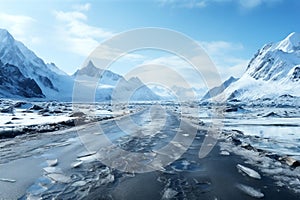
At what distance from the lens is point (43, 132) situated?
87.0 feet

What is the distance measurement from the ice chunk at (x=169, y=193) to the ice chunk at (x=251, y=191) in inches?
89.6

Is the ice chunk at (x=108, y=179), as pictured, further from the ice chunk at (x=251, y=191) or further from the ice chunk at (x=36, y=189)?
the ice chunk at (x=251, y=191)

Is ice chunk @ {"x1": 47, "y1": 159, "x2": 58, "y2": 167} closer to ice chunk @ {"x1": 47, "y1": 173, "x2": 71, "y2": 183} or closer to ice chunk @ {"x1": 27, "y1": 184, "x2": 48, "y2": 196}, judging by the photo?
ice chunk @ {"x1": 47, "y1": 173, "x2": 71, "y2": 183}

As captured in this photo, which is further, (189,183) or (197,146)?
(197,146)

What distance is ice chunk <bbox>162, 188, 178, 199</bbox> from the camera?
9.52m

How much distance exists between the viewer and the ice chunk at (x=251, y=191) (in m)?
9.90

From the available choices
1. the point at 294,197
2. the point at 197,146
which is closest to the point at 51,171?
the point at 294,197

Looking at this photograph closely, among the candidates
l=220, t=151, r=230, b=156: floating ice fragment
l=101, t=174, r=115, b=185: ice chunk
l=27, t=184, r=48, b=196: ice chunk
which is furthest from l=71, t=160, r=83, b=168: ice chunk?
l=220, t=151, r=230, b=156: floating ice fragment

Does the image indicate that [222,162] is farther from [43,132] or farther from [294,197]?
[43,132]

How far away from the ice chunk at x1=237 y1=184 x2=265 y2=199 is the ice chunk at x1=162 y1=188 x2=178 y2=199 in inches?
89.6

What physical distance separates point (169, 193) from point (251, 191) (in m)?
2.66

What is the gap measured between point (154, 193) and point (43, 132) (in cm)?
1888

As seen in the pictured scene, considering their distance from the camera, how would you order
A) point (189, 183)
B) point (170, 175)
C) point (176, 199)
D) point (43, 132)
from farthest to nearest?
point (43, 132), point (170, 175), point (189, 183), point (176, 199)

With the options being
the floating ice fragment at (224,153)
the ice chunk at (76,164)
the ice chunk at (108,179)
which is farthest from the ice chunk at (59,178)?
the floating ice fragment at (224,153)
